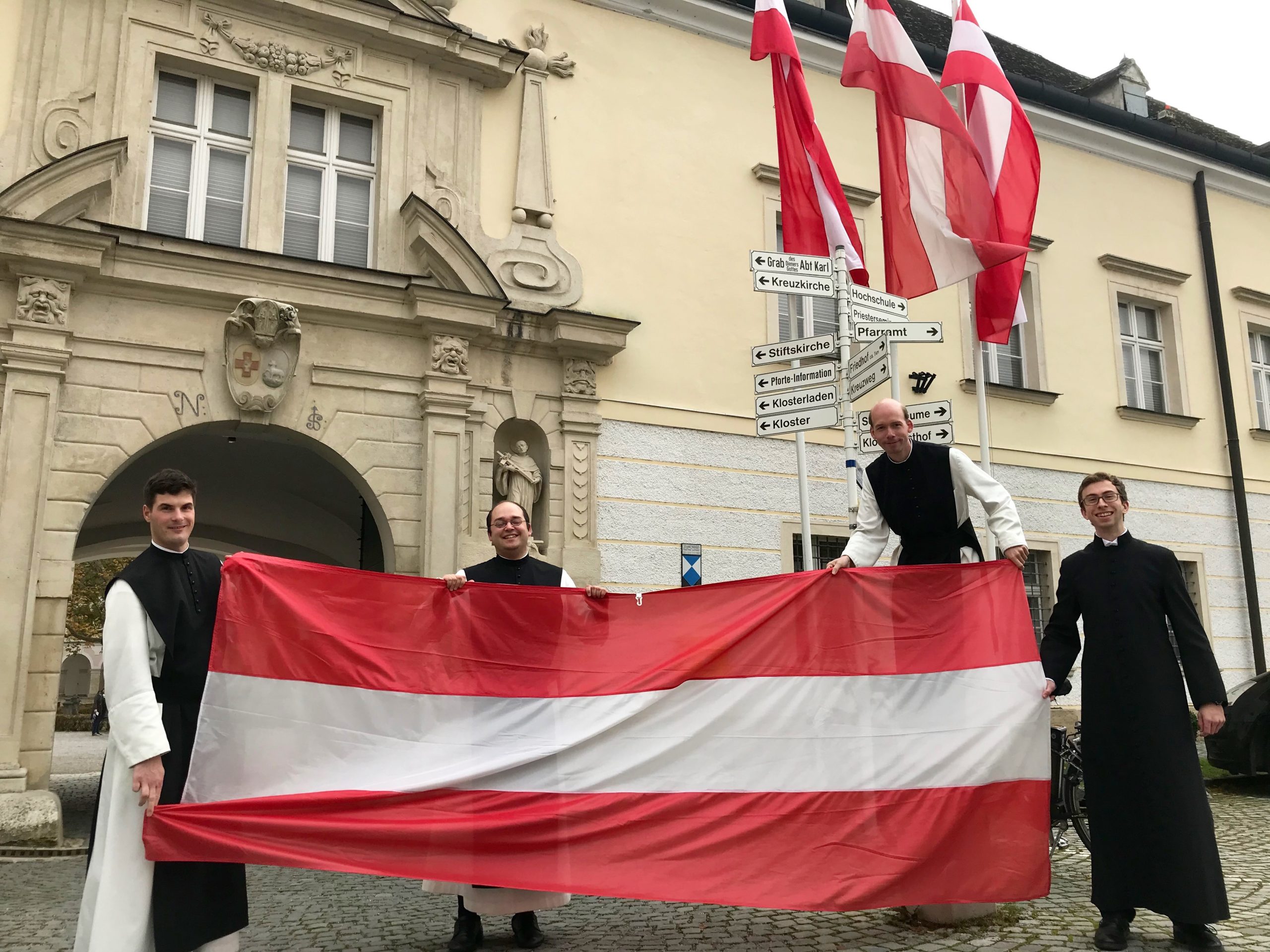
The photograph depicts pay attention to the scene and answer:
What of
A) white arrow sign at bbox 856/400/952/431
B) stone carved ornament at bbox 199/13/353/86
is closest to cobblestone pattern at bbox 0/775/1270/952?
white arrow sign at bbox 856/400/952/431

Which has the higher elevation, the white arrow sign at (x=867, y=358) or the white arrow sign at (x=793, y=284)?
the white arrow sign at (x=793, y=284)

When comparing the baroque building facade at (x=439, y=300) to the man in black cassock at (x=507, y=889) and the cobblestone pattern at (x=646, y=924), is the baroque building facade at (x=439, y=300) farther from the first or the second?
the man in black cassock at (x=507, y=889)

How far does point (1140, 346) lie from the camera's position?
14883 millimetres

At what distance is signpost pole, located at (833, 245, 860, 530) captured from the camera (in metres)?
7.22

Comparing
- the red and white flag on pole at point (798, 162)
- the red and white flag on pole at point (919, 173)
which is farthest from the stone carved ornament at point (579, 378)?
the red and white flag on pole at point (919, 173)

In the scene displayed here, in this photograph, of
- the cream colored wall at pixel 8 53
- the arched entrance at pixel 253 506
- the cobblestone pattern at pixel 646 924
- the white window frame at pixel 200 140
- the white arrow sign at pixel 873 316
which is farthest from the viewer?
the arched entrance at pixel 253 506

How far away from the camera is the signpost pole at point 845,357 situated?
722 centimetres

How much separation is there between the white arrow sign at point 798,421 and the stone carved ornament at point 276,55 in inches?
220

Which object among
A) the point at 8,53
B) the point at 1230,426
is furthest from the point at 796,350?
the point at 1230,426

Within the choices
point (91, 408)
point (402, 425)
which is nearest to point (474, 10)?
point (402, 425)

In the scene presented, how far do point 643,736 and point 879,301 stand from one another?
15.0ft

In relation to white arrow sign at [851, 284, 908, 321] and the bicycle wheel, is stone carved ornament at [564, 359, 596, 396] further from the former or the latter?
the bicycle wheel

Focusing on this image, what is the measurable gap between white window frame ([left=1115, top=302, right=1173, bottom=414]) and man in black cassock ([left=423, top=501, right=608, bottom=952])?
1184 centimetres

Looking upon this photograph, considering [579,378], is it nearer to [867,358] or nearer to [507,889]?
[867,358]
